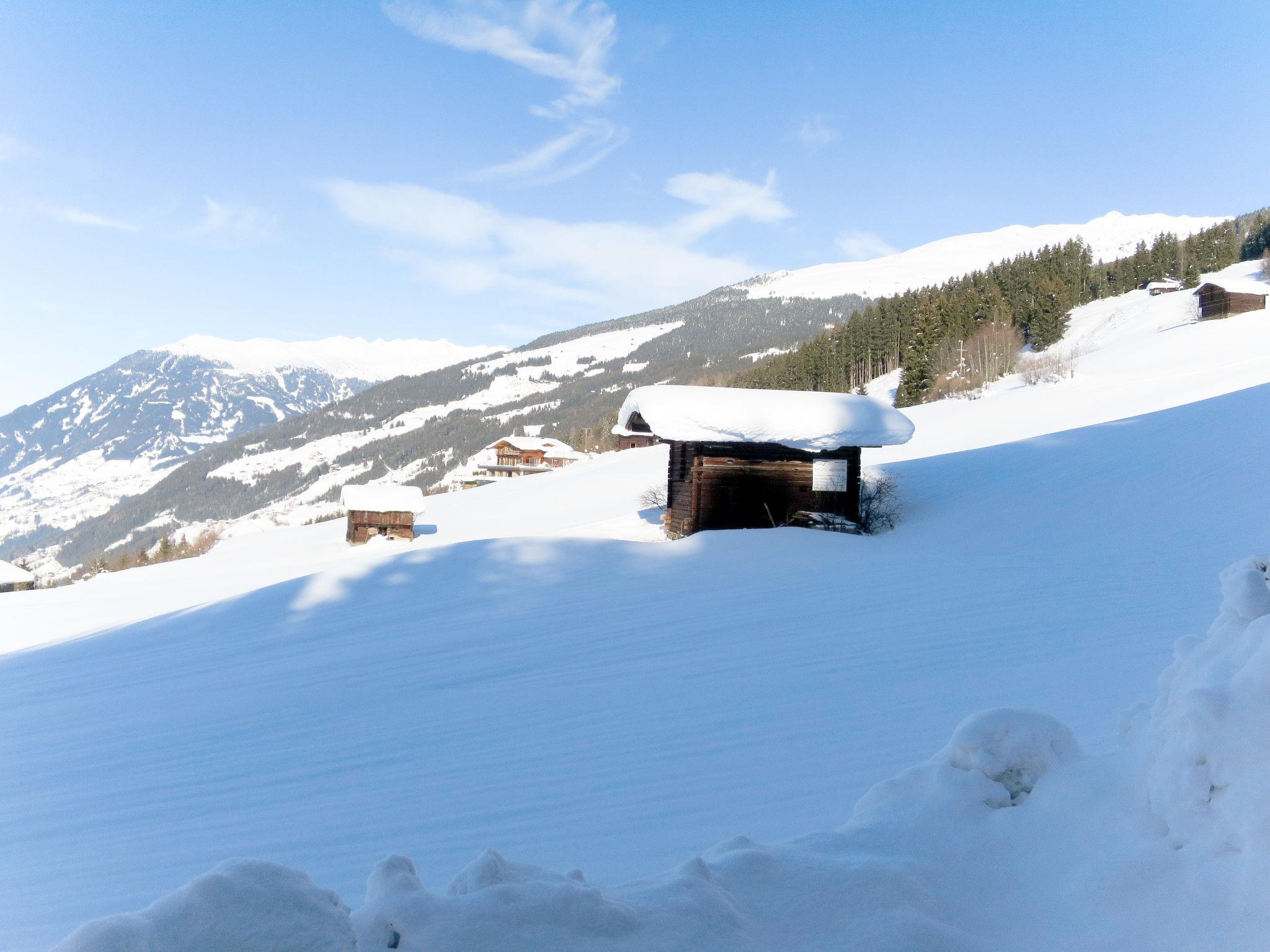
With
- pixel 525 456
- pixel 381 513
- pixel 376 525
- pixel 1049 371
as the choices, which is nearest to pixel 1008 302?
pixel 1049 371

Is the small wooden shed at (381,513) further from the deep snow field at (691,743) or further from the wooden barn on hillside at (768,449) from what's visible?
the wooden barn on hillside at (768,449)

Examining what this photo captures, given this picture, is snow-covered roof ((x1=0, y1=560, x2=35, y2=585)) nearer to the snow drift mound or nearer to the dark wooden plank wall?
the snow drift mound

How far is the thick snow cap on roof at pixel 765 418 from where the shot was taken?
61.6ft

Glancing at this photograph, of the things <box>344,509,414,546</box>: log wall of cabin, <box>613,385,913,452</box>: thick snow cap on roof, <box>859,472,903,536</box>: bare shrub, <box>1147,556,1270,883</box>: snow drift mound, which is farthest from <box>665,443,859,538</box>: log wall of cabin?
<box>1147,556,1270,883</box>: snow drift mound

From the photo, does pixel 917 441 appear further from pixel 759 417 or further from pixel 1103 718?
pixel 1103 718

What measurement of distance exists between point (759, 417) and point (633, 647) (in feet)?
34.5

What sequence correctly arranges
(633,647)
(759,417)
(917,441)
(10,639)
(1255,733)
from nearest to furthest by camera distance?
(1255,733) → (633,647) → (10,639) → (759,417) → (917,441)

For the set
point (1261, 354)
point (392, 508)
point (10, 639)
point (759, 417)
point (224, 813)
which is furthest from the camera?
point (1261, 354)

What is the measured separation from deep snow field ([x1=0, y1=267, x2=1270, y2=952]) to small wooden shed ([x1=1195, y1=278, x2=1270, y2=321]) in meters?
40.4

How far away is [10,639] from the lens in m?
17.0

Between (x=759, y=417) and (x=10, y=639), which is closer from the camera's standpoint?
(x=10, y=639)

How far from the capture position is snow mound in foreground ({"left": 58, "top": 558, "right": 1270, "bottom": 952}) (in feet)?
6.97

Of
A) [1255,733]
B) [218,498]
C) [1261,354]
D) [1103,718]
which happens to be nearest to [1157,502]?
[1103,718]

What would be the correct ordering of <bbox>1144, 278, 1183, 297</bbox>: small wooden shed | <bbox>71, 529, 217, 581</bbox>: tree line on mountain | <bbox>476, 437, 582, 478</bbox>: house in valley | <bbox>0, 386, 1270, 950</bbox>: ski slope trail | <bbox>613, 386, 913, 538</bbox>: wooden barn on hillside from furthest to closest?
1. <bbox>476, 437, 582, 478</bbox>: house in valley
2. <bbox>1144, 278, 1183, 297</bbox>: small wooden shed
3. <bbox>71, 529, 217, 581</bbox>: tree line on mountain
4. <bbox>613, 386, 913, 538</bbox>: wooden barn on hillside
5. <bbox>0, 386, 1270, 950</bbox>: ski slope trail
